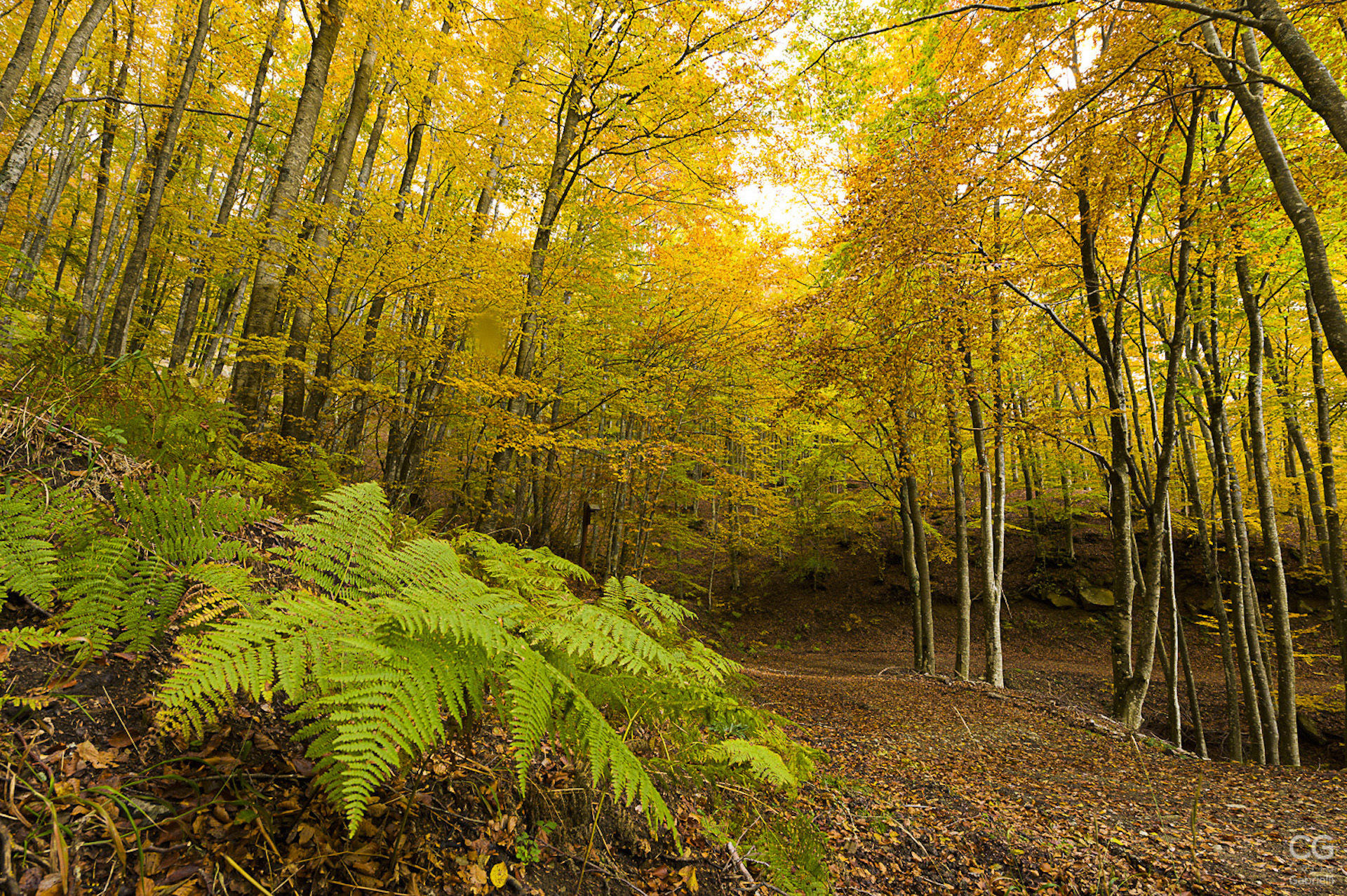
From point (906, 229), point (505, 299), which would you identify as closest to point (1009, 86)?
point (906, 229)

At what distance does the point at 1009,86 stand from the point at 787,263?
14.7 ft

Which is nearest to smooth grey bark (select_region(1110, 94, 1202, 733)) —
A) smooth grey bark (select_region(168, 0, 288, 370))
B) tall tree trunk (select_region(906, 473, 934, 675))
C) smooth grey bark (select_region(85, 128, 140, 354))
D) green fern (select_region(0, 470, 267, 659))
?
tall tree trunk (select_region(906, 473, 934, 675))

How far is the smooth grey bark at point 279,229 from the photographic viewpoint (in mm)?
6328

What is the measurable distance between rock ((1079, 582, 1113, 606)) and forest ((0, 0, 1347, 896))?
0.39 meters

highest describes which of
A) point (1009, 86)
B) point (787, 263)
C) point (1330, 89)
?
point (1009, 86)

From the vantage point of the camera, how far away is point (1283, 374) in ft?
34.2

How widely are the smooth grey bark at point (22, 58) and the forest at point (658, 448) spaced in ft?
0.42

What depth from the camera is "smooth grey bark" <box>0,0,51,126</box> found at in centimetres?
428

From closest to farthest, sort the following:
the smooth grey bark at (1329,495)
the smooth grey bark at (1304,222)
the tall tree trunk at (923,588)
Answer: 1. the smooth grey bark at (1304,222)
2. the smooth grey bark at (1329,495)
3. the tall tree trunk at (923,588)

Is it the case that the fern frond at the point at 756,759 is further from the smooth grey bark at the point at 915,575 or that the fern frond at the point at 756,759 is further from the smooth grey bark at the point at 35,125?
the smooth grey bark at the point at 915,575

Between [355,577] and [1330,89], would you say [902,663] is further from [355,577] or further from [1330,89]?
[355,577]

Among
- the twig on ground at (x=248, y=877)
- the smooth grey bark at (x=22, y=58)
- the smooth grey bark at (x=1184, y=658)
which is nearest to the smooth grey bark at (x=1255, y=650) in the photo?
the smooth grey bark at (x=1184, y=658)

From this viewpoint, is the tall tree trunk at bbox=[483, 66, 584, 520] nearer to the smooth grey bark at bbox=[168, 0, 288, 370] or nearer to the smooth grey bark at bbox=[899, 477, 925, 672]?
the smooth grey bark at bbox=[168, 0, 288, 370]

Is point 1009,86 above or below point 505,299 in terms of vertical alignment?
above
